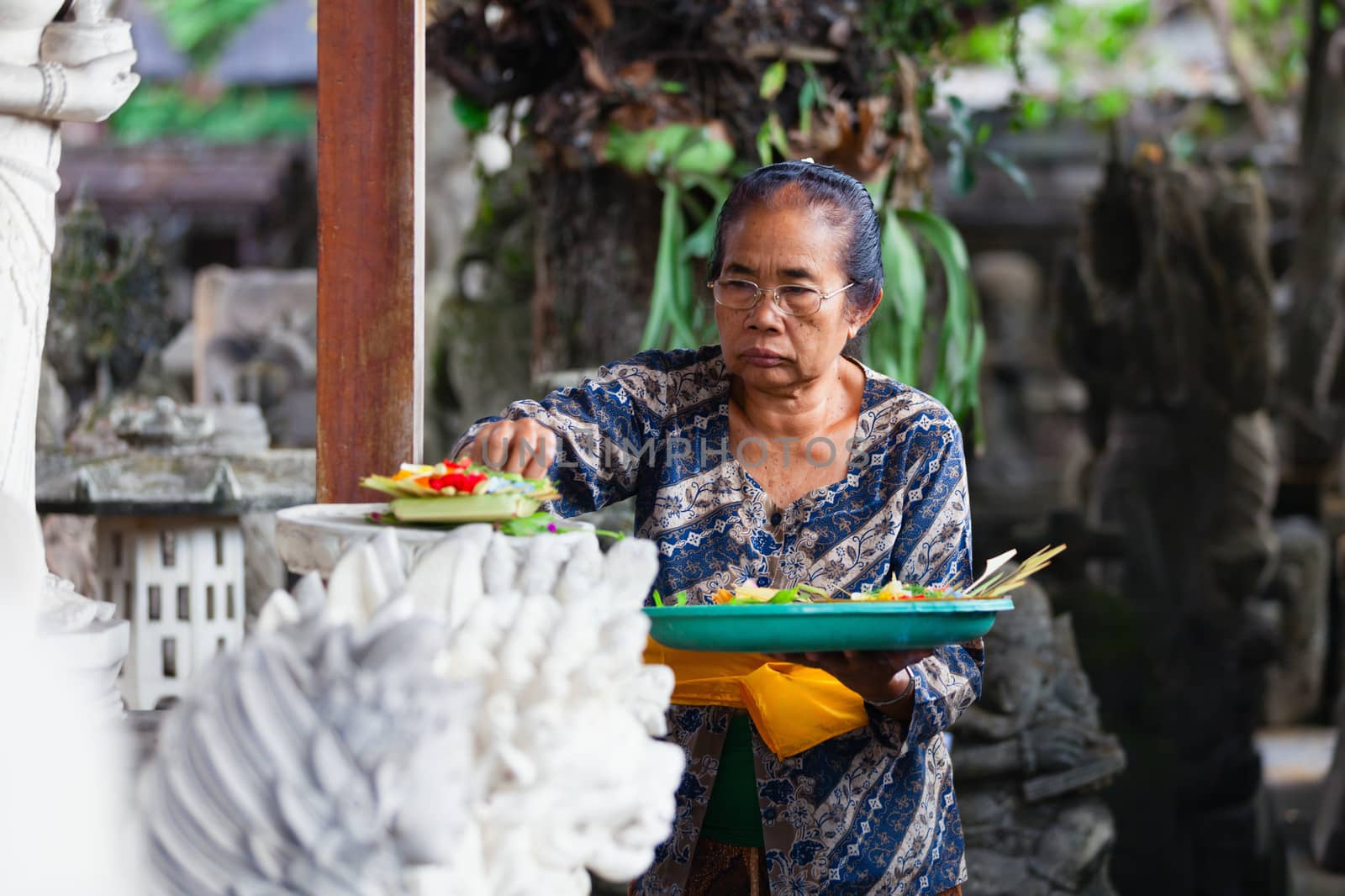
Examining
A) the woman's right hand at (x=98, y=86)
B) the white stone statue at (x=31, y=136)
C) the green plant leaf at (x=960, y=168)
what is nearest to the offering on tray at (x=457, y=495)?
the white stone statue at (x=31, y=136)

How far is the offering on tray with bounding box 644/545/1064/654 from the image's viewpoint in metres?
1.76

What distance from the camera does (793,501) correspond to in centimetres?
219

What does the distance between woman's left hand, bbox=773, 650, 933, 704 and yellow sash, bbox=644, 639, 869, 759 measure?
0.22 ft

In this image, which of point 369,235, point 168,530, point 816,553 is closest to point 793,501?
point 816,553

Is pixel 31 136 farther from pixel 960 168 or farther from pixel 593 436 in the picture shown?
pixel 960 168

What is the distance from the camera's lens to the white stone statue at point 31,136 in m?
2.31

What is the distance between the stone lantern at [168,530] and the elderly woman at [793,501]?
1973mm

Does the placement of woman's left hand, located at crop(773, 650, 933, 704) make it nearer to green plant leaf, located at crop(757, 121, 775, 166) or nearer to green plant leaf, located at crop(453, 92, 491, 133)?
green plant leaf, located at crop(757, 121, 775, 166)

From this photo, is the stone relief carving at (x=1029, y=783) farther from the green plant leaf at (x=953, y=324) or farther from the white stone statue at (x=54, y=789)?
the white stone statue at (x=54, y=789)

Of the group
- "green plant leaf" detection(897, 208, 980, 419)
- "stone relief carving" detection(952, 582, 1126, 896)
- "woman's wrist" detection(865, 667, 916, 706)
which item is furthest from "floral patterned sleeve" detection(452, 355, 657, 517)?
"green plant leaf" detection(897, 208, 980, 419)

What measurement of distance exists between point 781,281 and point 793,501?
0.33 m

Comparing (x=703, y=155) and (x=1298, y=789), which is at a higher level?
(x=703, y=155)

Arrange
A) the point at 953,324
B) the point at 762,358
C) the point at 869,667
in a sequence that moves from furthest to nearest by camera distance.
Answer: the point at 953,324, the point at 762,358, the point at 869,667

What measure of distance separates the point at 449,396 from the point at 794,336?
4.75 meters
